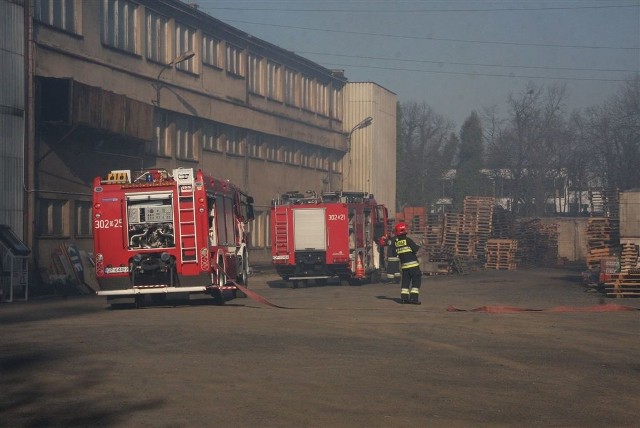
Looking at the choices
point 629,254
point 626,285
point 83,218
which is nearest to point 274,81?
point 83,218

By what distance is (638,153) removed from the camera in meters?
74.1

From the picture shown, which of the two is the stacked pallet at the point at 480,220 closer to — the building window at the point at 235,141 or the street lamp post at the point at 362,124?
the building window at the point at 235,141

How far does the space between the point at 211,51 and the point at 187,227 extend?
89.6 feet

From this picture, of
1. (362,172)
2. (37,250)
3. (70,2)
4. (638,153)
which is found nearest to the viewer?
(37,250)

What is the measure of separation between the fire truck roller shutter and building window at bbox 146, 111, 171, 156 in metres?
10.1

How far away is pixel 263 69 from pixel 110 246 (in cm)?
3294

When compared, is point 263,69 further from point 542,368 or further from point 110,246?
point 542,368

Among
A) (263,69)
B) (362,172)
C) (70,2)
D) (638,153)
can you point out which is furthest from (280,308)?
(638,153)

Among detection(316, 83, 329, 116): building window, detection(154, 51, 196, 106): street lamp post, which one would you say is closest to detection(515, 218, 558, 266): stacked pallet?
detection(316, 83, 329, 116): building window

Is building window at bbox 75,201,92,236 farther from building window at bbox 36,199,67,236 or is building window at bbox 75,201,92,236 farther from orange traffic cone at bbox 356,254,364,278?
orange traffic cone at bbox 356,254,364,278

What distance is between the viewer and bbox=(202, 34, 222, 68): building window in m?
44.7

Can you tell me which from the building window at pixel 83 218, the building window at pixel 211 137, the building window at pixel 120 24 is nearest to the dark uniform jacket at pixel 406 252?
the building window at pixel 83 218

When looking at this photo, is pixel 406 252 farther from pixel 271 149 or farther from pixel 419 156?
pixel 419 156

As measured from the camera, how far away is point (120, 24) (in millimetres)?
36562
